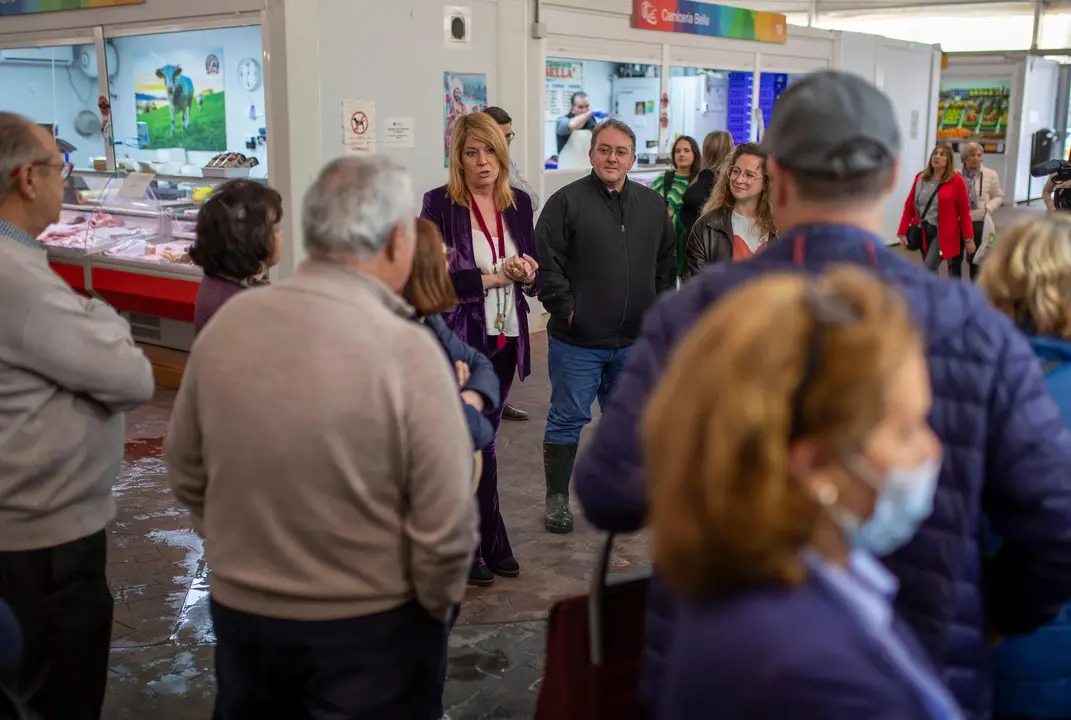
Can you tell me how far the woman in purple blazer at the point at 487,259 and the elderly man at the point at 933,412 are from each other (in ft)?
7.78

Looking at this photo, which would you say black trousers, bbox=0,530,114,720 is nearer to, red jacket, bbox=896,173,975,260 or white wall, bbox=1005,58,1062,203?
red jacket, bbox=896,173,975,260

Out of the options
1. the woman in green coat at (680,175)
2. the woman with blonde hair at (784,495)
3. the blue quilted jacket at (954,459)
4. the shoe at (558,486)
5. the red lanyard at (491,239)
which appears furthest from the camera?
the woman in green coat at (680,175)

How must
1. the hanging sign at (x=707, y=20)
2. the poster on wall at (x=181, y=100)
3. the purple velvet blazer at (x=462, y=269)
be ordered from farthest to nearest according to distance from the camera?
the hanging sign at (x=707, y=20) → the poster on wall at (x=181, y=100) → the purple velvet blazer at (x=462, y=269)

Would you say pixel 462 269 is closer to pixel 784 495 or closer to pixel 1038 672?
pixel 1038 672

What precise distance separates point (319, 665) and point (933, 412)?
3.86 feet

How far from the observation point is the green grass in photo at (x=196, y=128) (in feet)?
25.1

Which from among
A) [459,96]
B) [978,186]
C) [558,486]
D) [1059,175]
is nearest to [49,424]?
[558,486]

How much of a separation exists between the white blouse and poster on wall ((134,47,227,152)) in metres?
4.14

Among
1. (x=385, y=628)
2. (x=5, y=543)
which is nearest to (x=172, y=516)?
(x=5, y=543)

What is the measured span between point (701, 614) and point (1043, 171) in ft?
23.3

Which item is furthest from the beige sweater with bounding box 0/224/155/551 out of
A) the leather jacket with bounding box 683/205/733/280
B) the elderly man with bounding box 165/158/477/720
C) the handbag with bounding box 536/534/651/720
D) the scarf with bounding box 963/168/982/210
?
the scarf with bounding box 963/168/982/210

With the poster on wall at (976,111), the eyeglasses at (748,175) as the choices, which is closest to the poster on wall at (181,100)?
the eyeglasses at (748,175)

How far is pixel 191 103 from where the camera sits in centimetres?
790

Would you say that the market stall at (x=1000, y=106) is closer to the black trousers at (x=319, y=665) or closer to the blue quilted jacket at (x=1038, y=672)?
the blue quilted jacket at (x=1038, y=672)
